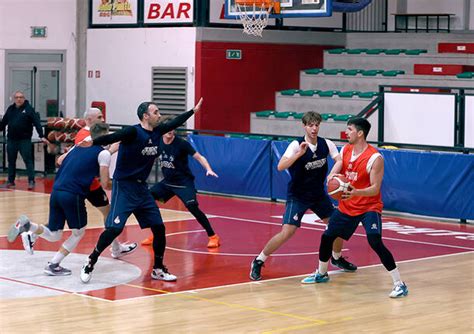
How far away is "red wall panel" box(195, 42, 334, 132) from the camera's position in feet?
85.6

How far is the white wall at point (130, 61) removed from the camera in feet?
85.9

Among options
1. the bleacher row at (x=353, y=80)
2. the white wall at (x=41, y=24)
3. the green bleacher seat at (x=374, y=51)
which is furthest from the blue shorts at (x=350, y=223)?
the white wall at (x=41, y=24)

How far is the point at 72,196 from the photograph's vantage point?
1316cm

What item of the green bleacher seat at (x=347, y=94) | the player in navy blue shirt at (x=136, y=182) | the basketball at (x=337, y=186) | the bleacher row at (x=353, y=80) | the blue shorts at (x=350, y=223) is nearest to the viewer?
the basketball at (x=337, y=186)

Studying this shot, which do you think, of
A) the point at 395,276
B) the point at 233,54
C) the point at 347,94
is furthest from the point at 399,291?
the point at 233,54

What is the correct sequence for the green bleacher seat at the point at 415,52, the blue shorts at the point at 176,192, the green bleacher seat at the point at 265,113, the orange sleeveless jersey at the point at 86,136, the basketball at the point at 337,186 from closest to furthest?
the basketball at the point at 337,186 → the orange sleeveless jersey at the point at 86,136 → the blue shorts at the point at 176,192 → the green bleacher seat at the point at 265,113 → the green bleacher seat at the point at 415,52

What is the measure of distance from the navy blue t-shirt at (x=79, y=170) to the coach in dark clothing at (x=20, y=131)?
1064cm

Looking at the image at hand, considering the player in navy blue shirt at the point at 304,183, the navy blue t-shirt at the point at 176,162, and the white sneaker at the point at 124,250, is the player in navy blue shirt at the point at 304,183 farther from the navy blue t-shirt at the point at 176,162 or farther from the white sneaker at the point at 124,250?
the navy blue t-shirt at the point at 176,162

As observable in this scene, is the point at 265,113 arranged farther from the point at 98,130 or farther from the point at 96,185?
the point at 98,130

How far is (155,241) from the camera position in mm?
13219

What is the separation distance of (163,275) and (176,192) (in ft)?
9.93

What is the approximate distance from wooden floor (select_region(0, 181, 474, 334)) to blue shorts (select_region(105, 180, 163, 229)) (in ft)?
2.68

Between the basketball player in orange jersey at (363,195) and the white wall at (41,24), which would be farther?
the white wall at (41,24)

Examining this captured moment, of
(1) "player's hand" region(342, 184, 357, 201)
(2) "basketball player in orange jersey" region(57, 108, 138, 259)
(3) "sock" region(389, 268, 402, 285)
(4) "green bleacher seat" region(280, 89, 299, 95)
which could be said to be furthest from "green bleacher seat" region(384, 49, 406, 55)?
(1) "player's hand" region(342, 184, 357, 201)
